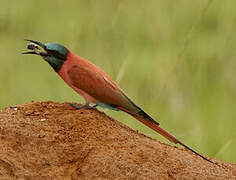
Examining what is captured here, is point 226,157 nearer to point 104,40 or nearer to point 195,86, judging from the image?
point 195,86

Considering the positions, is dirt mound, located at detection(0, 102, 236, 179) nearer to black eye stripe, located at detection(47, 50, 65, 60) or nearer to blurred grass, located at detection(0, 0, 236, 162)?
black eye stripe, located at detection(47, 50, 65, 60)

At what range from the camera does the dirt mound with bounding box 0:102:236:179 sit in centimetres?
319

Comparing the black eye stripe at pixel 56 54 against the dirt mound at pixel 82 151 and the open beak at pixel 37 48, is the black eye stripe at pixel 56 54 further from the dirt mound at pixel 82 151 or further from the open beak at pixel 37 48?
the dirt mound at pixel 82 151

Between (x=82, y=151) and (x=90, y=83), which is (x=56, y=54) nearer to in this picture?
(x=90, y=83)

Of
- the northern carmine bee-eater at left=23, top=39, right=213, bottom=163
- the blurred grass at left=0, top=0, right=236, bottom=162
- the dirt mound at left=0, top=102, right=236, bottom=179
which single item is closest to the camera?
the dirt mound at left=0, top=102, right=236, bottom=179

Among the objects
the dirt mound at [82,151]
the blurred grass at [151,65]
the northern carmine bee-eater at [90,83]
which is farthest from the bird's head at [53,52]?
the blurred grass at [151,65]

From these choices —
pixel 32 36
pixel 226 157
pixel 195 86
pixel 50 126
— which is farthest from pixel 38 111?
pixel 32 36

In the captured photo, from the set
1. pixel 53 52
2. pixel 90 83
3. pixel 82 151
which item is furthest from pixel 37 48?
pixel 82 151

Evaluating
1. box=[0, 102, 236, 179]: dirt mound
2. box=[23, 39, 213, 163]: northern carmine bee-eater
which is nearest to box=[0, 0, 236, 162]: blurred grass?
box=[23, 39, 213, 163]: northern carmine bee-eater

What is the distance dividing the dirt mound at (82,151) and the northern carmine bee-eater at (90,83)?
180 millimetres

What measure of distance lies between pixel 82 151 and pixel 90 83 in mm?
669

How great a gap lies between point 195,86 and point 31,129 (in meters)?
3.03

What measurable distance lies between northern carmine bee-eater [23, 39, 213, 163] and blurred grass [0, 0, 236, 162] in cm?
63

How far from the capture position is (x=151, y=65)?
26.0ft
